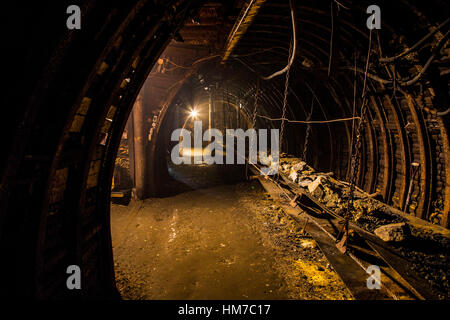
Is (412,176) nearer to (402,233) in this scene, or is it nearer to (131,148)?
(402,233)

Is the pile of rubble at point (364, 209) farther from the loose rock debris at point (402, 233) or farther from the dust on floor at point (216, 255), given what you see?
the dust on floor at point (216, 255)

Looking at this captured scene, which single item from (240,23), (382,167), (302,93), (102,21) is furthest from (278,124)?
(102,21)

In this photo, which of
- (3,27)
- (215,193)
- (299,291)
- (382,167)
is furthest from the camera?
(215,193)

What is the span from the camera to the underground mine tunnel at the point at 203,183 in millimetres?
1624

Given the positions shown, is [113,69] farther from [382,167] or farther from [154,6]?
[382,167]

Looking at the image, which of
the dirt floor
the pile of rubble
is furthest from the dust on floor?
the pile of rubble

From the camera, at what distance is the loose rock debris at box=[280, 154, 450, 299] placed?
2.73 m

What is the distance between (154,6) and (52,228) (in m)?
2.67

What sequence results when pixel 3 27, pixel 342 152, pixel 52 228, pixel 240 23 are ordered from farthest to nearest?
1. pixel 342 152
2. pixel 240 23
3. pixel 52 228
4. pixel 3 27

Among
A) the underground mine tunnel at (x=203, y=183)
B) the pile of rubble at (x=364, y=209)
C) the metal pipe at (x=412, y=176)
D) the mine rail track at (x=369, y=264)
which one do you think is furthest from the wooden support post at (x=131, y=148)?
the metal pipe at (x=412, y=176)

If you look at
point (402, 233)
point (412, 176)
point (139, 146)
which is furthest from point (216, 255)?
point (412, 176)

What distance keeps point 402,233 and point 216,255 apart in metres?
3.24

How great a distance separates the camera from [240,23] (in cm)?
437

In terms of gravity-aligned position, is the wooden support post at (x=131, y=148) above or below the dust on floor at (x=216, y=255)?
above
